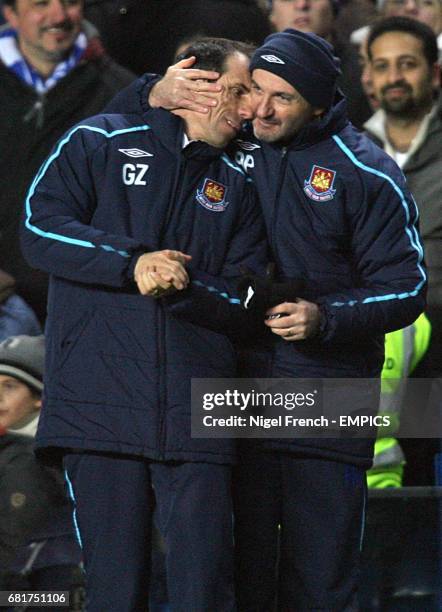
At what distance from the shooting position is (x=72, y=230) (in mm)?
4660

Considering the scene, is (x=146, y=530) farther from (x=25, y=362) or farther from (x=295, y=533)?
(x=25, y=362)

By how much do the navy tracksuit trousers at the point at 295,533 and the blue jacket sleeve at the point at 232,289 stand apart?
16.9 inches

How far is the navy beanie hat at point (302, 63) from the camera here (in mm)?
4879

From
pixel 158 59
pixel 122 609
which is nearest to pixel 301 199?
pixel 122 609

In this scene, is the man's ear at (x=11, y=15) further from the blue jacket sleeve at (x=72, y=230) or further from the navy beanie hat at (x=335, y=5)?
A: the blue jacket sleeve at (x=72, y=230)

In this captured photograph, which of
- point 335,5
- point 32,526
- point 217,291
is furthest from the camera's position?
point 335,5

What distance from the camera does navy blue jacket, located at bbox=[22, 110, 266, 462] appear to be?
4602mm

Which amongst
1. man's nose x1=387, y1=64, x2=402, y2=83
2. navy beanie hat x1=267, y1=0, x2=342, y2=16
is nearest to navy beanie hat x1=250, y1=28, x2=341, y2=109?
man's nose x1=387, y1=64, x2=402, y2=83

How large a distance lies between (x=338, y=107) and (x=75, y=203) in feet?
2.96

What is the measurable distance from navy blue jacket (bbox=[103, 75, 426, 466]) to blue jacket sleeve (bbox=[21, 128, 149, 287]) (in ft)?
1.14

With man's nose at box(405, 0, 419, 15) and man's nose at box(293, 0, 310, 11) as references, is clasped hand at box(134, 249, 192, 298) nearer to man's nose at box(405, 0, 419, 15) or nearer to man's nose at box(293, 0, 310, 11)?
man's nose at box(293, 0, 310, 11)

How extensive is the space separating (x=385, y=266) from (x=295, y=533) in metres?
0.88

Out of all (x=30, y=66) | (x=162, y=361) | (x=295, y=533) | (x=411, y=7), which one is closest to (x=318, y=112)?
(x=162, y=361)

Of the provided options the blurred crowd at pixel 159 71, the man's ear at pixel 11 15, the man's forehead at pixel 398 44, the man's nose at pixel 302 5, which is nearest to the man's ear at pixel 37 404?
the blurred crowd at pixel 159 71
